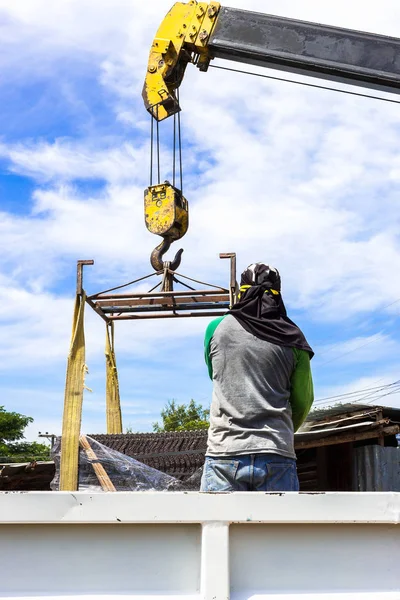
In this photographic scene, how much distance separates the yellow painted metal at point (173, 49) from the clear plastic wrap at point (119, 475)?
10.9 ft

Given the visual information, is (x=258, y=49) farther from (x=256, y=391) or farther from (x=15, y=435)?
(x=15, y=435)

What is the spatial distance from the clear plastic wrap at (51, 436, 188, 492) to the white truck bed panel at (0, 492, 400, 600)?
139 inches

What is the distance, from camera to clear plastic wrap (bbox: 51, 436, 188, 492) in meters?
5.21

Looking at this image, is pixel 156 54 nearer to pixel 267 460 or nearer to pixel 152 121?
pixel 152 121

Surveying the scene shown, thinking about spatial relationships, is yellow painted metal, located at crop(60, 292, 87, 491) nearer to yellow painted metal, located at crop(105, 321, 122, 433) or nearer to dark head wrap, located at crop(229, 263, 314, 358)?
yellow painted metal, located at crop(105, 321, 122, 433)

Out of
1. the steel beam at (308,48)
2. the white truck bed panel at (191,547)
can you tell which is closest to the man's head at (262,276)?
the white truck bed panel at (191,547)

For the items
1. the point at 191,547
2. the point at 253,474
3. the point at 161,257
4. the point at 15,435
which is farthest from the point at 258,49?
the point at 15,435

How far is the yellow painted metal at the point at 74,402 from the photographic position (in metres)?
5.33

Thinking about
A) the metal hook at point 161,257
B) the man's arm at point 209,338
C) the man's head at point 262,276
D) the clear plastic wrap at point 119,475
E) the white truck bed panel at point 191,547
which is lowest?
the white truck bed panel at point 191,547

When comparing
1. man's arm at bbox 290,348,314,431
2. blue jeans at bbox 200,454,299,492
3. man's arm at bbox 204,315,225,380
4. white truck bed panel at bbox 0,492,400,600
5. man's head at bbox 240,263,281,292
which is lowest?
white truck bed panel at bbox 0,492,400,600

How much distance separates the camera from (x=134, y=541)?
1.71 m

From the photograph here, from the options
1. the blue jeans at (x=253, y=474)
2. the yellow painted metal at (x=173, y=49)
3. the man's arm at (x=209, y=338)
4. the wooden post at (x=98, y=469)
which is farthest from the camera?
the yellow painted metal at (x=173, y=49)

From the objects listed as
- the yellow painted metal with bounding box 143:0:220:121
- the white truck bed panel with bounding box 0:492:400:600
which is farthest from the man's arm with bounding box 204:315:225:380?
the yellow painted metal with bounding box 143:0:220:121

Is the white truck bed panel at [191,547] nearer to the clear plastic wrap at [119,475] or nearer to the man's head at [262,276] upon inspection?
the man's head at [262,276]
